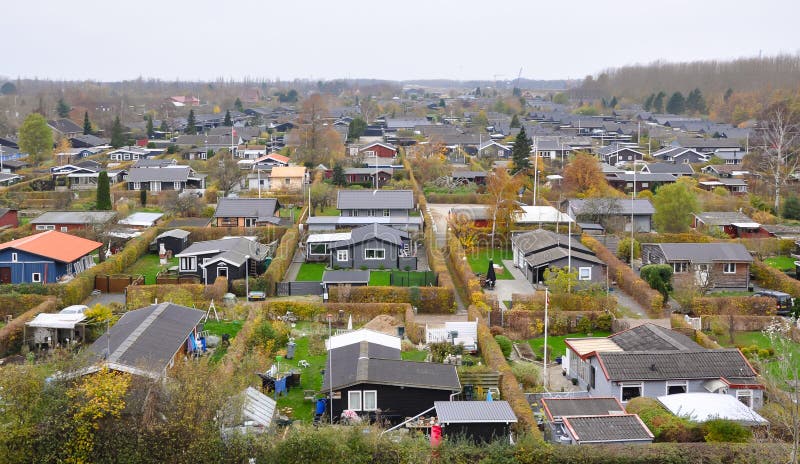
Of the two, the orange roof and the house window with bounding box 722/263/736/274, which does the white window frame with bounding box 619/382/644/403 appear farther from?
the orange roof

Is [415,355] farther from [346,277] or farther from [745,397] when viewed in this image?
[745,397]

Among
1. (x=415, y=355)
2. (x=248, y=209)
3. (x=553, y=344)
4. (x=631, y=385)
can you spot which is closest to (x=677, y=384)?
(x=631, y=385)

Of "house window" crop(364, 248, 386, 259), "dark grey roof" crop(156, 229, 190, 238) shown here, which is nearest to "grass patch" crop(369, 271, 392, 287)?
"house window" crop(364, 248, 386, 259)

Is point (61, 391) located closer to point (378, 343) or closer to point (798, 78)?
point (378, 343)

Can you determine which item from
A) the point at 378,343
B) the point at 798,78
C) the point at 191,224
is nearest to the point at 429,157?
the point at 191,224

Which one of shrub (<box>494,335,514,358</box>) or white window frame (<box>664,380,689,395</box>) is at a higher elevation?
white window frame (<box>664,380,689,395</box>)

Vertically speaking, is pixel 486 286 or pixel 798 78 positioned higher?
pixel 798 78
